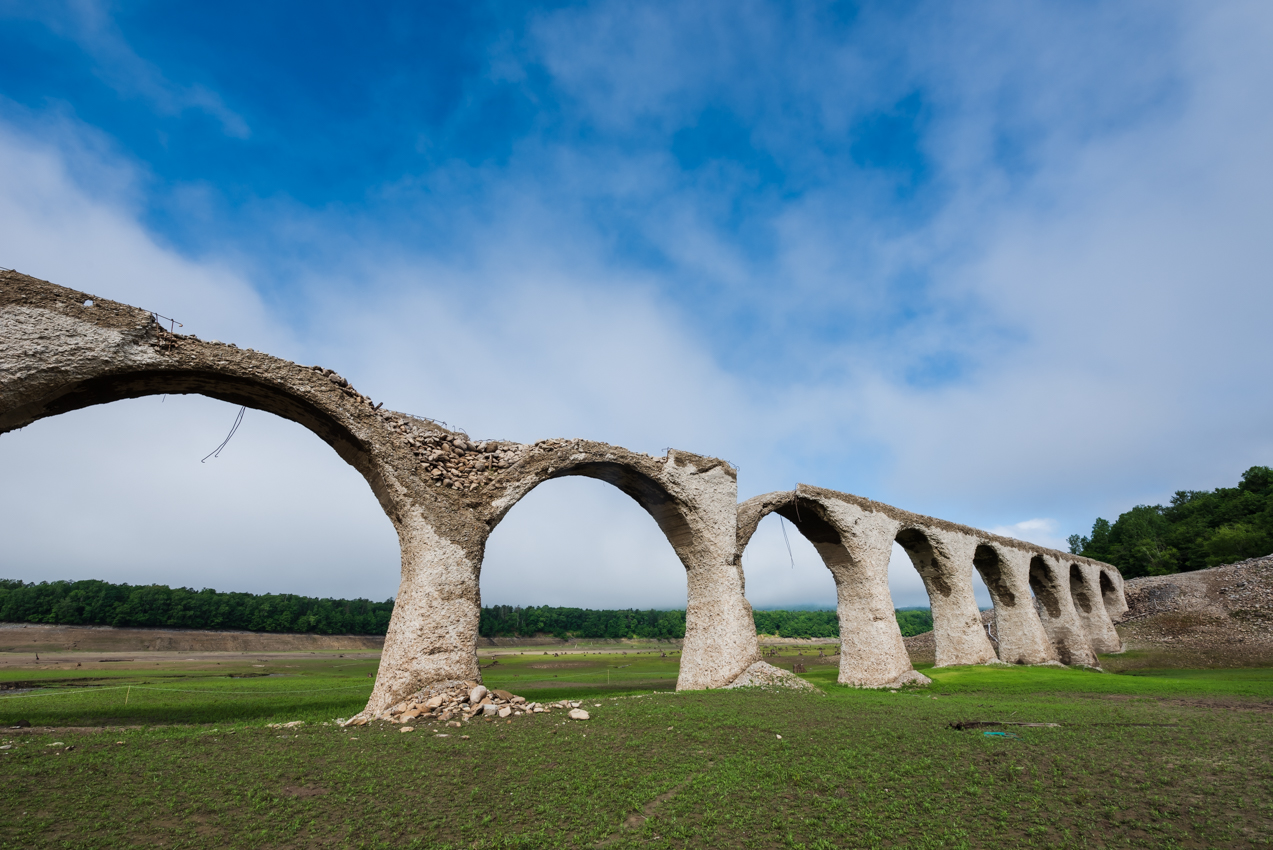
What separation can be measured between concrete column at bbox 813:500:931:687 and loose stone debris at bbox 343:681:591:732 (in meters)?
9.03

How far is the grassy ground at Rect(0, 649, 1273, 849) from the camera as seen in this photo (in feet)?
12.7

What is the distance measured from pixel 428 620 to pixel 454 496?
6.27 feet

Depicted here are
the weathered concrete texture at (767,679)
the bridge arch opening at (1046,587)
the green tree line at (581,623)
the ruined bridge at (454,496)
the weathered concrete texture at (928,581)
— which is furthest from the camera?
the green tree line at (581,623)

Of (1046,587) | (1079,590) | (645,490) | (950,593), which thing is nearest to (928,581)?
(950,593)

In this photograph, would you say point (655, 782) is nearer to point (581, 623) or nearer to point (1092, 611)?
point (1092, 611)

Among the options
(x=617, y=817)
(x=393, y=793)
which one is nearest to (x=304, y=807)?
(x=393, y=793)

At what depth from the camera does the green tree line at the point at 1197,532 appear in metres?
43.2

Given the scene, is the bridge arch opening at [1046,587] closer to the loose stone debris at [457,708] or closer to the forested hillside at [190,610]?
the forested hillside at [190,610]

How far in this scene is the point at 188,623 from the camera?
4894 cm

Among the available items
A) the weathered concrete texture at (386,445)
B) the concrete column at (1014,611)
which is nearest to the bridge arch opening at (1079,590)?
the concrete column at (1014,611)

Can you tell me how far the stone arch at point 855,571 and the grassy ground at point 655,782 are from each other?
19.4ft

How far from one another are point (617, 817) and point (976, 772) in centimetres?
357

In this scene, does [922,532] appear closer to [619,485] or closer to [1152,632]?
[619,485]

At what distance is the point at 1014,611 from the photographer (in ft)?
68.1
